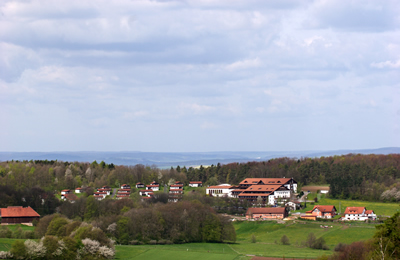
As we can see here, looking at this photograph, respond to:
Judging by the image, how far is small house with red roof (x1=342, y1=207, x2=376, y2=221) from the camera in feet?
311

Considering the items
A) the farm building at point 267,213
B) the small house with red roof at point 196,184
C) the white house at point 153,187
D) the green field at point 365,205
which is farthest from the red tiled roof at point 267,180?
the farm building at point 267,213

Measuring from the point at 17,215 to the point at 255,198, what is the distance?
50.5 meters

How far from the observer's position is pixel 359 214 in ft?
313

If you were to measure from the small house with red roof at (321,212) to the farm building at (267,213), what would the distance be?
170 inches

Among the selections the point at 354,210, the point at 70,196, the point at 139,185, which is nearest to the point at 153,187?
the point at 139,185

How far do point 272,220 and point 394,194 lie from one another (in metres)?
28.7

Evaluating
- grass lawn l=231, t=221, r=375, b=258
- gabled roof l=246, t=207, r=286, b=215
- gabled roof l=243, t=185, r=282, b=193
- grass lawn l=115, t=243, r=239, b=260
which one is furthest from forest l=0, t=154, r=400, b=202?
grass lawn l=115, t=243, r=239, b=260

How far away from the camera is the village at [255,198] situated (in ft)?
317

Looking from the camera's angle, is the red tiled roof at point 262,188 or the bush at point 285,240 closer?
the bush at point 285,240

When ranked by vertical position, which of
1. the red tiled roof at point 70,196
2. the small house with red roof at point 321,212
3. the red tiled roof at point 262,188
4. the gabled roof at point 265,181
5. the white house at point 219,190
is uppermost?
the gabled roof at point 265,181

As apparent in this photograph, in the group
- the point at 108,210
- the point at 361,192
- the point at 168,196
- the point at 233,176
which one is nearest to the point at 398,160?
the point at 361,192

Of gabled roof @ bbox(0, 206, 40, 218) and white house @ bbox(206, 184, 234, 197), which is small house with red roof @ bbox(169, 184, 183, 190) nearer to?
white house @ bbox(206, 184, 234, 197)

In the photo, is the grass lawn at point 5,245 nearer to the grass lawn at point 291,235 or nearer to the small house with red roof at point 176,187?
the grass lawn at point 291,235

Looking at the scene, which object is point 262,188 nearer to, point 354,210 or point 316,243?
point 354,210
